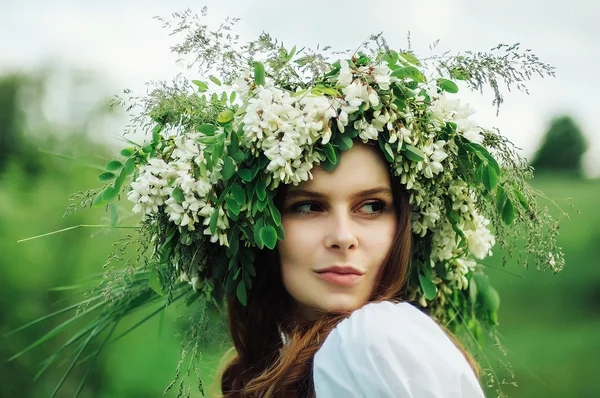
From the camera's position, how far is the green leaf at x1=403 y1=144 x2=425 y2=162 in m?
1.53

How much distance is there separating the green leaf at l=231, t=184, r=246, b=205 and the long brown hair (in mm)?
113

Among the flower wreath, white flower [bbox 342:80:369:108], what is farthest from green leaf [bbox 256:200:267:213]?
white flower [bbox 342:80:369:108]

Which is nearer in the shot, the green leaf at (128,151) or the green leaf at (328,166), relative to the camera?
the green leaf at (328,166)

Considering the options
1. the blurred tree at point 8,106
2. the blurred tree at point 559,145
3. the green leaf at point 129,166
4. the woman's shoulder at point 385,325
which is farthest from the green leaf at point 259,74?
the blurred tree at point 8,106

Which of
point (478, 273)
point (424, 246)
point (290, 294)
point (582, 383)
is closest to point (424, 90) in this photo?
point (424, 246)

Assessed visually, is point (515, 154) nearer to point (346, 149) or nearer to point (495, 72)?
point (495, 72)

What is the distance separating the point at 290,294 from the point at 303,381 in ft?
1.08

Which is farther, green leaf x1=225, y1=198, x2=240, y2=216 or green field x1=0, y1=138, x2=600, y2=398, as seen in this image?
green field x1=0, y1=138, x2=600, y2=398

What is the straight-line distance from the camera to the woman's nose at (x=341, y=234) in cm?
153

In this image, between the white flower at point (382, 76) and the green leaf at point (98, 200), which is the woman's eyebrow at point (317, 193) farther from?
the green leaf at point (98, 200)

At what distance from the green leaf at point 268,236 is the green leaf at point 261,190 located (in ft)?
0.23

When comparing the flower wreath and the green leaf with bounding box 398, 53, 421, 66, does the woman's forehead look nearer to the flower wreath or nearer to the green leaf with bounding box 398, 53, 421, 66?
the flower wreath

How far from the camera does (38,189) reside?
5562 millimetres

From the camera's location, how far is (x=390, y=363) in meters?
1.10
